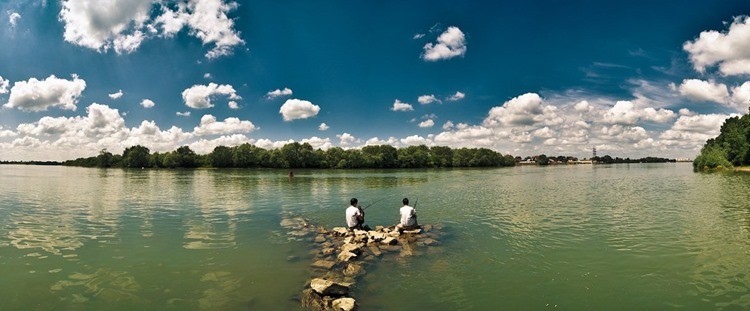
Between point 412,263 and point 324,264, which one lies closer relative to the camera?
point 324,264

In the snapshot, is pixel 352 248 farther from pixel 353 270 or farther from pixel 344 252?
pixel 353 270

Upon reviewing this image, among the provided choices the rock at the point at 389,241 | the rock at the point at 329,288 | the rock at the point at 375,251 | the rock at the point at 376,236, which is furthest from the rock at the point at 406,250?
the rock at the point at 329,288

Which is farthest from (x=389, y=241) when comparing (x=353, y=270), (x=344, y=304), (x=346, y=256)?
(x=344, y=304)

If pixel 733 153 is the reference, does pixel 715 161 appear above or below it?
below

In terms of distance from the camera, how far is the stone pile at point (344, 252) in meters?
13.4

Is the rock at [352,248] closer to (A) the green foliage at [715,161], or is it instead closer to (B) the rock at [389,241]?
(B) the rock at [389,241]

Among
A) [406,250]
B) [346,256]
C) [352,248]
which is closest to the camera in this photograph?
[346,256]

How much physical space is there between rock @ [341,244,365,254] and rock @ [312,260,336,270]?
1.37 meters

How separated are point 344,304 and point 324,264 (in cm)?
561

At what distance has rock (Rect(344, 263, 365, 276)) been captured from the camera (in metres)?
16.6

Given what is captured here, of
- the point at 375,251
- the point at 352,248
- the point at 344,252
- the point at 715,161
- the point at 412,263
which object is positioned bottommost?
the point at 412,263

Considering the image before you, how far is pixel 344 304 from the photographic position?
41.4ft

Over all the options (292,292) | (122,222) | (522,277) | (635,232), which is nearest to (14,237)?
(122,222)

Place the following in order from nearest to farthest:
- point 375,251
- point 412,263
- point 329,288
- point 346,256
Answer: point 329,288 < point 412,263 < point 346,256 < point 375,251
